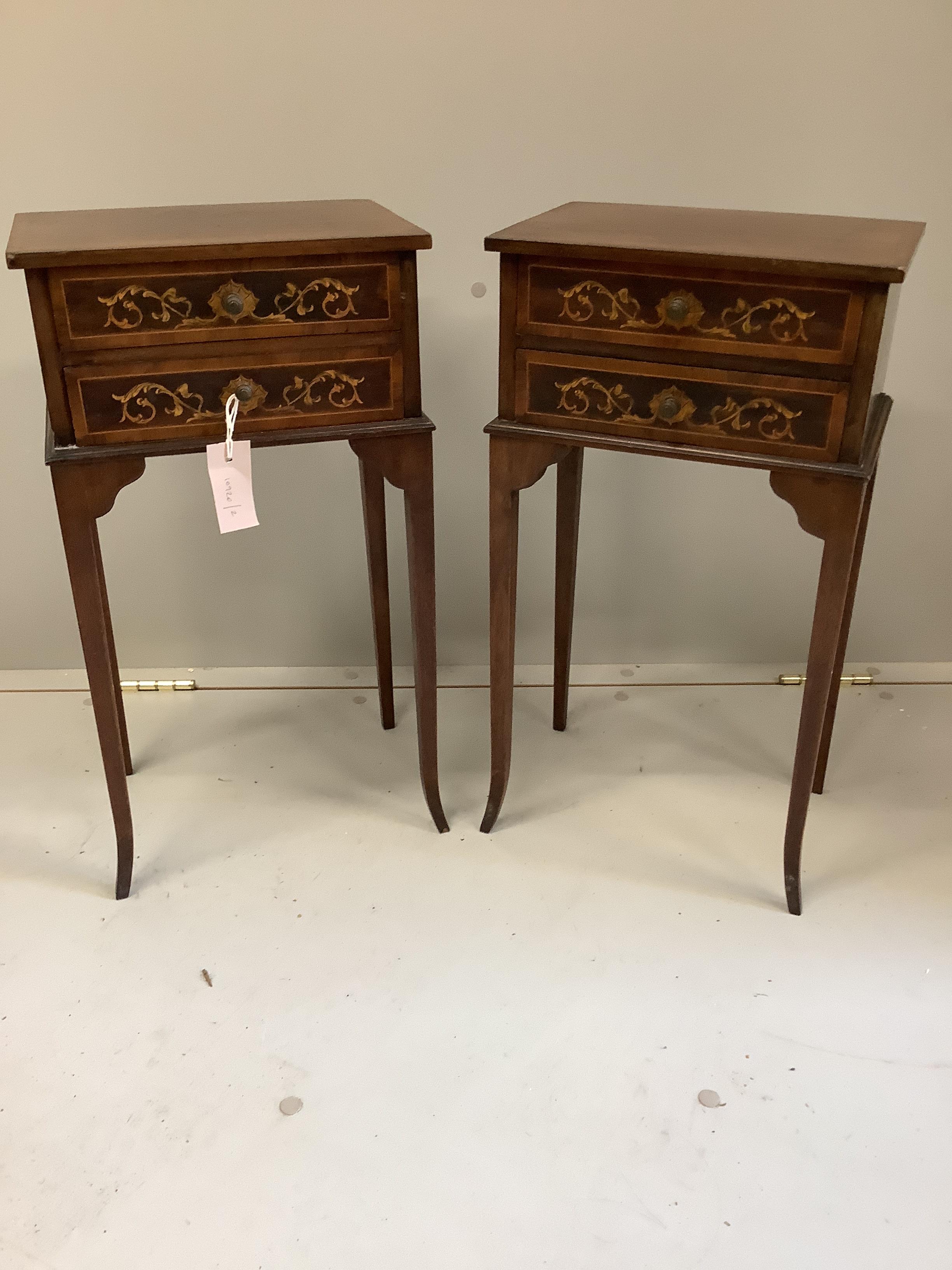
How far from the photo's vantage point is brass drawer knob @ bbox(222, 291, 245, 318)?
1229 millimetres

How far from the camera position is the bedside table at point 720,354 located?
1.17m

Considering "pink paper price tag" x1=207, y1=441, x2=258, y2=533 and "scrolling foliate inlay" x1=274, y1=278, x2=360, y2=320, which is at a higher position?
"scrolling foliate inlay" x1=274, y1=278, x2=360, y2=320

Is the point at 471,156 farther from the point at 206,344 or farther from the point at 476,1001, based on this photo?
the point at 476,1001

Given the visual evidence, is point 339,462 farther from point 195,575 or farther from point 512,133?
point 512,133

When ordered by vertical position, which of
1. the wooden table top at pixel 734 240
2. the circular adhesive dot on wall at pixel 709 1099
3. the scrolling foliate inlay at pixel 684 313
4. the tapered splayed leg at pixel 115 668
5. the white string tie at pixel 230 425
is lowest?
the circular adhesive dot on wall at pixel 709 1099

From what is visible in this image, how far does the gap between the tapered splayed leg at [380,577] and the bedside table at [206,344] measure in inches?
11.6

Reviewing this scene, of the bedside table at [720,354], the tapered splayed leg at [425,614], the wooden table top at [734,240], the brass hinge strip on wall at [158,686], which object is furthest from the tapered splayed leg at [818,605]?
the brass hinge strip on wall at [158,686]

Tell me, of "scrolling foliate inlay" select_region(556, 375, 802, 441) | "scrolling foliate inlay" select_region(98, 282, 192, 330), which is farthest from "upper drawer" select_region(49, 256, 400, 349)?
"scrolling foliate inlay" select_region(556, 375, 802, 441)

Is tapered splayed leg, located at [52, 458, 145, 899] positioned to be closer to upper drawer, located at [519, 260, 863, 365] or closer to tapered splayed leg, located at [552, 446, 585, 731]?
upper drawer, located at [519, 260, 863, 365]

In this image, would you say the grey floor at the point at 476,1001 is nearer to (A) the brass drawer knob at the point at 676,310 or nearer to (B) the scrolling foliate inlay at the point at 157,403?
(B) the scrolling foliate inlay at the point at 157,403

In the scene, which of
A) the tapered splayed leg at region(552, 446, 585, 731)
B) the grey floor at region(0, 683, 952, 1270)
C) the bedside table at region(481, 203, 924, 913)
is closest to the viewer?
the grey floor at region(0, 683, 952, 1270)

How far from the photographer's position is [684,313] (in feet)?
4.00

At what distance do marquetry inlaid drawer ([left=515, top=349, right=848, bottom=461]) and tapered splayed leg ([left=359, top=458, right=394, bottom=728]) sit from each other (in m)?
0.40

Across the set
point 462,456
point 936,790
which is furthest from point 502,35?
point 936,790
